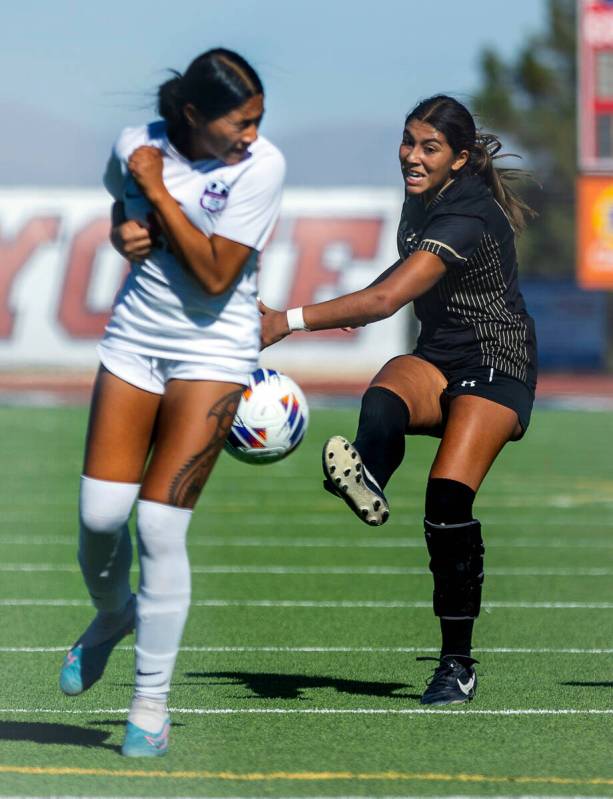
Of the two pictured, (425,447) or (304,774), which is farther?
(425,447)

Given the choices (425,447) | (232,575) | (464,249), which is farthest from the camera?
(425,447)

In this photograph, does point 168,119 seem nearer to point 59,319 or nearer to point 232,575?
point 232,575

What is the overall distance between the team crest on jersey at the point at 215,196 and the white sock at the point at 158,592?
0.85 meters

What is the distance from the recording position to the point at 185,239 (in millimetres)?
4664

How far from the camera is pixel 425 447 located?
67.4ft

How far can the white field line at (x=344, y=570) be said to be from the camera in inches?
402

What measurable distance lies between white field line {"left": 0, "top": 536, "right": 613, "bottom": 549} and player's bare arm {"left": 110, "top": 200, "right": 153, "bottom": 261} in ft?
22.3

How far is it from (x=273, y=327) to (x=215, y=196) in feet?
3.01

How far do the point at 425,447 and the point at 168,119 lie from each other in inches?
625

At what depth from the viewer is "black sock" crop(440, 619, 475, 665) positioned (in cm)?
609

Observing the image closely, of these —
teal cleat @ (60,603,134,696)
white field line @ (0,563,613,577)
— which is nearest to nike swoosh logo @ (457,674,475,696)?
teal cleat @ (60,603,134,696)

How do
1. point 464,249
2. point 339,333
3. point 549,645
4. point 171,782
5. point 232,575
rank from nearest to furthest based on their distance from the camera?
point 171,782 < point 464,249 < point 549,645 < point 232,575 < point 339,333

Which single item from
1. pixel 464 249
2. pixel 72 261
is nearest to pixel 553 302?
pixel 72 261

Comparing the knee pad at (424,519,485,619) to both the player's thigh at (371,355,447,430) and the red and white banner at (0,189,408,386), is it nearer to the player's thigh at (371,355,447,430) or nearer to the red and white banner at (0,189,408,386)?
the player's thigh at (371,355,447,430)
